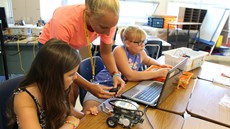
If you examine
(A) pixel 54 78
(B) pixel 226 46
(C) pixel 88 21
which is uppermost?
(C) pixel 88 21

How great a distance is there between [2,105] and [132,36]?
97 centimetres

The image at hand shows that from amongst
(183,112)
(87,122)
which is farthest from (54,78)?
(183,112)

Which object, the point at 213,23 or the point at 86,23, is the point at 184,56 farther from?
the point at 213,23

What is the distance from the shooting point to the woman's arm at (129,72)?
4.55ft

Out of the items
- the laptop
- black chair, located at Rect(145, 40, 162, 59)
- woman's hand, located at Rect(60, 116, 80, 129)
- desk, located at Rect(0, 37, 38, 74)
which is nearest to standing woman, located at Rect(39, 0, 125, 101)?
the laptop

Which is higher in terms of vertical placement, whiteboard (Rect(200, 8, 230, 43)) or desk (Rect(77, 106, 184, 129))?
whiteboard (Rect(200, 8, 230, 43))

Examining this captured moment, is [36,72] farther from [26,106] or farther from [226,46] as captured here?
[226,46]

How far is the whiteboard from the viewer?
140 inches

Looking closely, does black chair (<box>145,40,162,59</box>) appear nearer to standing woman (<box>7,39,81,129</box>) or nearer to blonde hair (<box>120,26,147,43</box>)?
blonde hair (<box>120,26,147,43</box>)

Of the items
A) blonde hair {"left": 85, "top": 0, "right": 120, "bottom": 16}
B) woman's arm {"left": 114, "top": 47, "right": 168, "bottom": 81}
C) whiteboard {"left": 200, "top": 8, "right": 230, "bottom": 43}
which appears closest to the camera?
blonde hair {"left": 85, "top": 0, "right": 120, "bottom": 16}

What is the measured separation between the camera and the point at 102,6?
3.11 ft

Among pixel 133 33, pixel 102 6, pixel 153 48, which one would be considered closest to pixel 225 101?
pixel 133 33

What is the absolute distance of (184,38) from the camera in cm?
391

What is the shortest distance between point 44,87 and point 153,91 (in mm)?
635
